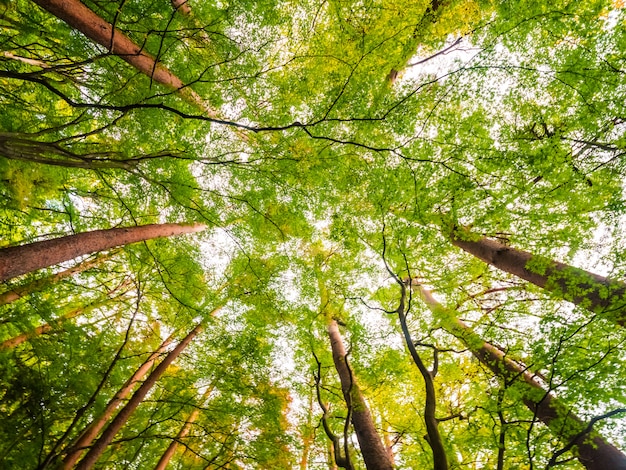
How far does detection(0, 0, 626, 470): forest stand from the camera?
11.5ft

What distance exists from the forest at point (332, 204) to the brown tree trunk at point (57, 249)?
0.02m

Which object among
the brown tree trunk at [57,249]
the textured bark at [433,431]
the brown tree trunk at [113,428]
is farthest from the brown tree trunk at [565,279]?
the brown tree trunk at [113,428]

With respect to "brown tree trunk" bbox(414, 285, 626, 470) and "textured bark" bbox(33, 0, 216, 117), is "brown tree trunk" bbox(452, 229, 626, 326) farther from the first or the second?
"textured bark" bbox(33, 0, 216, 117)

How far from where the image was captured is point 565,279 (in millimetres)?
4027

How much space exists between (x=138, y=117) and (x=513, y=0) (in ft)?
19.8

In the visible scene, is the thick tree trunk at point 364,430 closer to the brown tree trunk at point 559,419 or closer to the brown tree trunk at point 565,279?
the brown tree trunk at point 559,419

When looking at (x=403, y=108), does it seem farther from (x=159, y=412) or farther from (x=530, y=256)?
(x=159, y=412)

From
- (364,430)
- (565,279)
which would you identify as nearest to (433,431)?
(364,430)

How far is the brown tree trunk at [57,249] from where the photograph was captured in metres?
2.67

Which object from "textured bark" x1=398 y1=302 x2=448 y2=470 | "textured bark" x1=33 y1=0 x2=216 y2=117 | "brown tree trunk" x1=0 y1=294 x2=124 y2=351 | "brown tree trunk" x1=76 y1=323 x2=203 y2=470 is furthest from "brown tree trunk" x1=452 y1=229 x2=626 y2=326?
"brown tree trunk" x1=0 y1=294 x2=124 y2=351

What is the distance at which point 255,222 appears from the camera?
6391mm

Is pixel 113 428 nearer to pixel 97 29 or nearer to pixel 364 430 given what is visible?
pixel 364 430

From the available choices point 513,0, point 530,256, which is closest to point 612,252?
point 530,256

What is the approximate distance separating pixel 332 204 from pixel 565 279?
4052 millimetres
